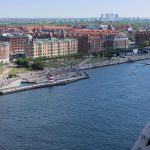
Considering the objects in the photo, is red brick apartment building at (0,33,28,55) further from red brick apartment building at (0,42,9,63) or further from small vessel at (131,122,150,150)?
small vessel at (131,122,150,150)

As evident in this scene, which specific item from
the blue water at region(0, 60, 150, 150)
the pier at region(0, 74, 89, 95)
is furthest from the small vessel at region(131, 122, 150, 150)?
the pier at region(0, 74, 89, 95)

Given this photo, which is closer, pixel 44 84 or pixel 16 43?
pixel 44 84

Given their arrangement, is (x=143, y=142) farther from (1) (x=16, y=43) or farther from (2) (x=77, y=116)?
(1) (x=16, y=43)

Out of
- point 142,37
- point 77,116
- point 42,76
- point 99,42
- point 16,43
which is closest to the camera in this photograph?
point 77,116

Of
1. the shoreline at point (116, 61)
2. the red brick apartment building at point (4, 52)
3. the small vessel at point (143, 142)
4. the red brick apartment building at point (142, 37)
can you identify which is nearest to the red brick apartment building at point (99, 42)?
the red brick apartment building at point (142, 37)

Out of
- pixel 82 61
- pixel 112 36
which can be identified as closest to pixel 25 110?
pixel 82 61

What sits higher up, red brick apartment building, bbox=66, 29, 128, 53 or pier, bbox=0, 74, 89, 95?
red brick apartment building, bbox=66, 29, 128, 53

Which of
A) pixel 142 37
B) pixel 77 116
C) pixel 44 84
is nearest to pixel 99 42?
pixel 142 37

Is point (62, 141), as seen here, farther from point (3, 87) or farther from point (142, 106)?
point (3, 87)
